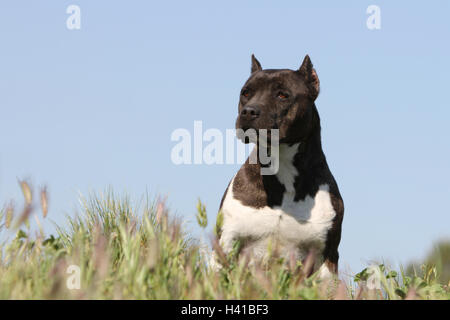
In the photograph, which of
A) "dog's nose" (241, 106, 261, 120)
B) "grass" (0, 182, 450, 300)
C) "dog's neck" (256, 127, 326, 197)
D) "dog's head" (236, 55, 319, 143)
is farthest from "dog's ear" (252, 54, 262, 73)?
"grass" (0, 182, 450, 300)

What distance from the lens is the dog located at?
24.7 feet

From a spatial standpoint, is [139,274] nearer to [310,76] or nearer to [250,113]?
[250,113]

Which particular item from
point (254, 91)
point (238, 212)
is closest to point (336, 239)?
point (238, 212)

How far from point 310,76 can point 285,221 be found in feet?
6.44

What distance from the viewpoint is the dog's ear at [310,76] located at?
7.93m

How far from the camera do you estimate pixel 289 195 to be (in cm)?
768

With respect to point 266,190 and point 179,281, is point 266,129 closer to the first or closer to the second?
point 266,190

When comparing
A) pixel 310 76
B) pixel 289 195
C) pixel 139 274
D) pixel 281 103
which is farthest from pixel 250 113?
pixel 139 274

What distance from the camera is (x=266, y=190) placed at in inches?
303

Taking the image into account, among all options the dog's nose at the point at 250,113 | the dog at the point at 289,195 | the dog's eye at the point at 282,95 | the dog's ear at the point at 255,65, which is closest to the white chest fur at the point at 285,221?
the dog at the point at 289,195

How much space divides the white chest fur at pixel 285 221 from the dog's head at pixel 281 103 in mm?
379

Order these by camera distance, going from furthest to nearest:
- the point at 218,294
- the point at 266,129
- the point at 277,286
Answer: the point at 266,129 → the point at 277,286 → the point at 218,294

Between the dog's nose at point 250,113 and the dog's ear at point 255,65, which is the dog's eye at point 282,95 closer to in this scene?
the dog's nose at point 250,113
